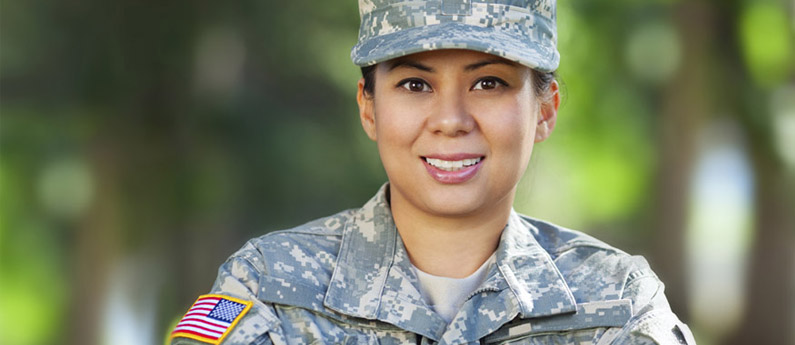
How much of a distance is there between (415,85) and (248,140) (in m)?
6.17

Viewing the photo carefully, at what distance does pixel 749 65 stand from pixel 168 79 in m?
4.75

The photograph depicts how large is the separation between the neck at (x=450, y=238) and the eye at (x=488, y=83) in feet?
1.07

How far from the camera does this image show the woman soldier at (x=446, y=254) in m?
2.74

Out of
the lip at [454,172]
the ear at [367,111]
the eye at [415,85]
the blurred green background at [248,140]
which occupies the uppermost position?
the eye at [415,85]

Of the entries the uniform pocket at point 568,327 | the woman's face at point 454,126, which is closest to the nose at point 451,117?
the woman's face at point 454,126

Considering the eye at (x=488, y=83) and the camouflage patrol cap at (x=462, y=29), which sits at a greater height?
the camouflage patrol cap at (x=462, y=29)

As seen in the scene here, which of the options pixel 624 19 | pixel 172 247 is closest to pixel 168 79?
pixel 172 247

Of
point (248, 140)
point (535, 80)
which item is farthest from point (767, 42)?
point (535, 80)

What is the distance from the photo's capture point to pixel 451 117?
8.96 ft

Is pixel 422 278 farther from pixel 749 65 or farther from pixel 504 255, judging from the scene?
pixel 749 65

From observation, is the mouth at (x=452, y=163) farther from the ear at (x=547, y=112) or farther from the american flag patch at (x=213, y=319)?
the american flag patch at (x=213, y=319)

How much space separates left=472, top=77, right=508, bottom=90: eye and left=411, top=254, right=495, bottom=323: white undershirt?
0.46 metres

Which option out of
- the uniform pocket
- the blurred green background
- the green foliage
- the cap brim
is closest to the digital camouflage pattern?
the uniform pocket

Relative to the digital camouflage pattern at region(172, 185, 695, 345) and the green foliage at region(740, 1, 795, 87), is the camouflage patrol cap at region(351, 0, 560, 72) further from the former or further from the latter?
the green foliage at region(740, 1, 795, 87)
